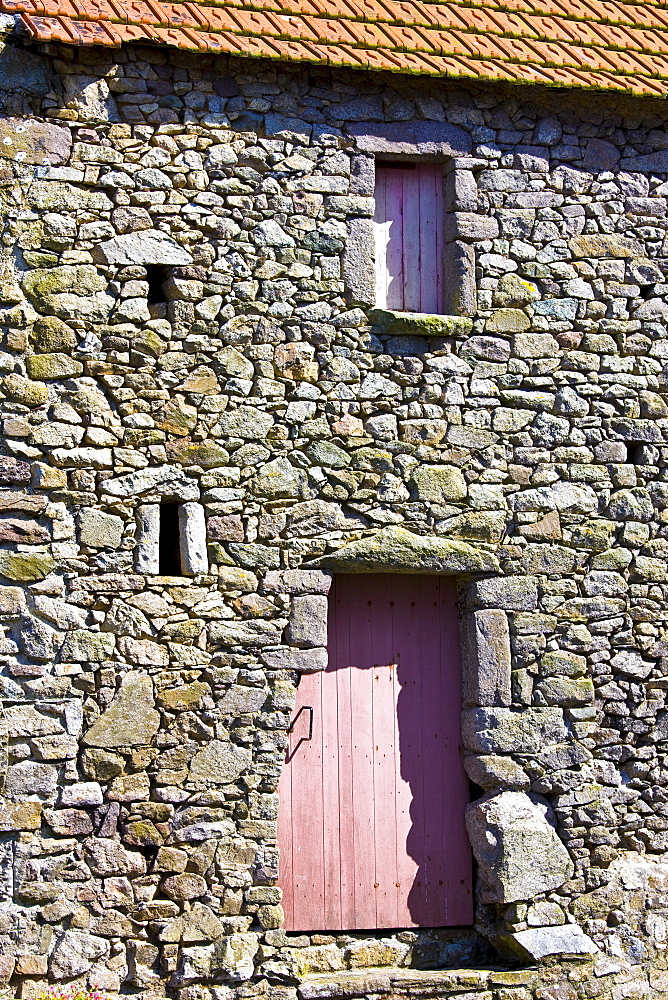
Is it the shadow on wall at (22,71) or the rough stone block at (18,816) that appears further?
the shadow on wall at (22,71)

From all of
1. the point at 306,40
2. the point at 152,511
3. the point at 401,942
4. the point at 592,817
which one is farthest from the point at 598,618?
the point at 306,40

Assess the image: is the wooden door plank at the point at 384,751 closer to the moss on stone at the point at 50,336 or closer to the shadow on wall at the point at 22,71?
the moss on stone at the point at 50,336

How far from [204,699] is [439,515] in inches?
64.1

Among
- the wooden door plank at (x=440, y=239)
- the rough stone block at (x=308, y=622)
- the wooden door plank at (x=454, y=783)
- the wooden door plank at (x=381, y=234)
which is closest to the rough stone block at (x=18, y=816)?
the rough stone block at (x=308, y=622)

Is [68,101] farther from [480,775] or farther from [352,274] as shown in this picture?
[480,775]

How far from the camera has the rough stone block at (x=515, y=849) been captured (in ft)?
20.4

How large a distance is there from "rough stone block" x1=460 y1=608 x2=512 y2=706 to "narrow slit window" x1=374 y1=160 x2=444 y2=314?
1.79 m

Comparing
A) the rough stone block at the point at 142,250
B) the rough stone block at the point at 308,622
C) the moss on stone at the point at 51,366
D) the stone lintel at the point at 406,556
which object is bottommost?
the rough stone block at the point at 308,622

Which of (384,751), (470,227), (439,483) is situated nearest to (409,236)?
(470,227)

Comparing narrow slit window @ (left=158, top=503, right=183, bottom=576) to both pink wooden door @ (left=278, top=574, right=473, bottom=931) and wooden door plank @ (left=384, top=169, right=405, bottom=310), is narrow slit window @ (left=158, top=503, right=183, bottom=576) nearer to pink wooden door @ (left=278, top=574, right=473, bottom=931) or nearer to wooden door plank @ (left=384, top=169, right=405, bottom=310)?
pink wooden door @ (left=278, top=574, right=473, bottom=931)

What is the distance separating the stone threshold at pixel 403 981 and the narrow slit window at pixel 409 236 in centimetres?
361

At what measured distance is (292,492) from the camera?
6.21 m

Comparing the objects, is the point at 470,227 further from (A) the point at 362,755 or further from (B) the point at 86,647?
(B) the point at 86,647

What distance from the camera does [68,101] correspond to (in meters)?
6.05
